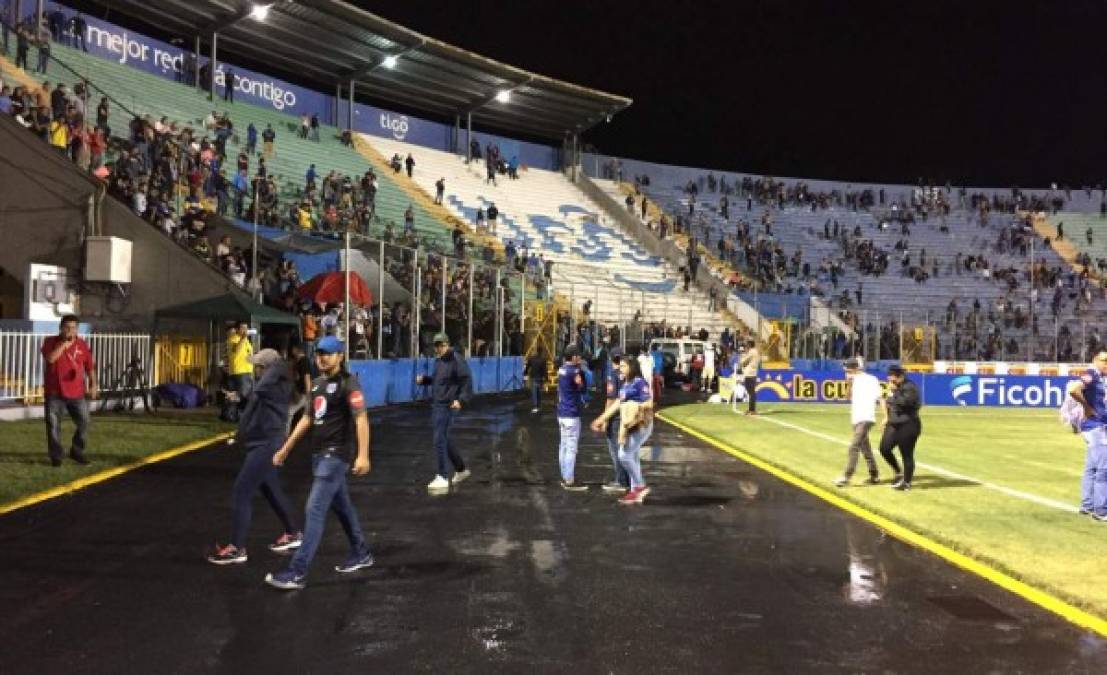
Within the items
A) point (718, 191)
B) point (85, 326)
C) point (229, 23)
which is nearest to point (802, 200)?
point (718, 191)

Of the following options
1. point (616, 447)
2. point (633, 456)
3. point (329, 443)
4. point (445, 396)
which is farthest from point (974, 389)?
point (329, 443)

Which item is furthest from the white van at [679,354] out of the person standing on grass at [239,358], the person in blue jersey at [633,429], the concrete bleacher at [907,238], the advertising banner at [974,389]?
the person in blue jersey at [633,429]

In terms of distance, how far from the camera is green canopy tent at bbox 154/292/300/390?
20.4 meters

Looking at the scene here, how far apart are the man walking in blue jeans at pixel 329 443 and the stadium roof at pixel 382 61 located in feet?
114

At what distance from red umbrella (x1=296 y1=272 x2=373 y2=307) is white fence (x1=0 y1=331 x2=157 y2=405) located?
580 centimetres

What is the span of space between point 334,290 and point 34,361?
854 cm

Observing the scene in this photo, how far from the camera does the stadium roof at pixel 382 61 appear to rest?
38.9 meters

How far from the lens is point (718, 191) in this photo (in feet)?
192

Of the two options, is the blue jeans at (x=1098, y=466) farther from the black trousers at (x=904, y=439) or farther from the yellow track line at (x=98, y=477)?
the yellow track line at (x=98, y=477)

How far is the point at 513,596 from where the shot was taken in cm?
664

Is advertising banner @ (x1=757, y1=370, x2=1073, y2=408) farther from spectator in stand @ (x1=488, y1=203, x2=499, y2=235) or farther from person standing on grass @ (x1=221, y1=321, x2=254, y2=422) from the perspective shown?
spectator in stand @ (x1=488, y1=203, x2=499, y2=235)

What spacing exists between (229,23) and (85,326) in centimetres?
2276

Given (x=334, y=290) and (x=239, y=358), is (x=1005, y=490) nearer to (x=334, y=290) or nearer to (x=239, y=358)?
(x=239, y=358)

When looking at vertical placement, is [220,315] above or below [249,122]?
below
